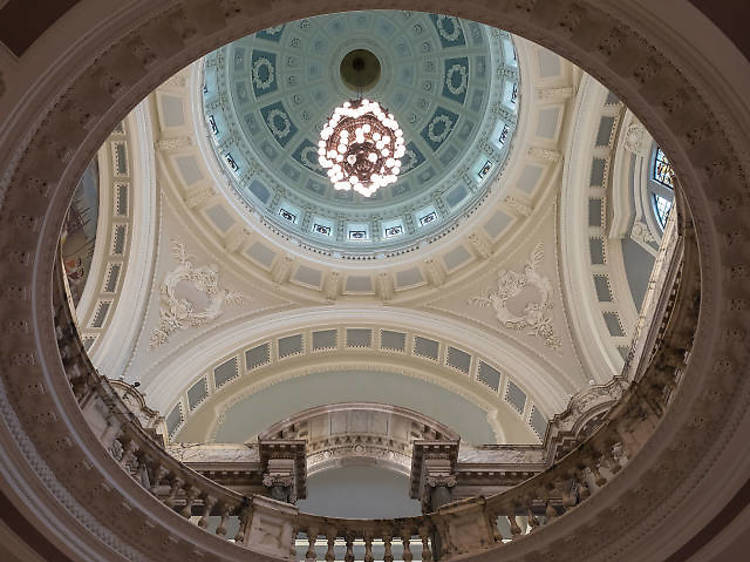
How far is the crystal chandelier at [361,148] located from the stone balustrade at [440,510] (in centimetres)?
971

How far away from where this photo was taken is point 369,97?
22062mm

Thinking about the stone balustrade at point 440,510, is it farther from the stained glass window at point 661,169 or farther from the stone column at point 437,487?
the stained glass window at point 661,169

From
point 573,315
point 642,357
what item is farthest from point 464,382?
point 642,357

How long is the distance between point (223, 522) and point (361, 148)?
1115 centimetres

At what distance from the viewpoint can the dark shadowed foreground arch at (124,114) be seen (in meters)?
6.55

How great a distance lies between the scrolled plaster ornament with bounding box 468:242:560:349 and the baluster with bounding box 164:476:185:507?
9881mm

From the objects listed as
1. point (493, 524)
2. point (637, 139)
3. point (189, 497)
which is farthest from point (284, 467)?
point (637, 139)

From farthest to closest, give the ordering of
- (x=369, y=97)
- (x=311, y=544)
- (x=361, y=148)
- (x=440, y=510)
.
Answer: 1. (x=369, y=97)
2. (x=361, y=148)
3. (x=440, y=510)
4. (x=311, y=544)

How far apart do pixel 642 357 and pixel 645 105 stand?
209 inches

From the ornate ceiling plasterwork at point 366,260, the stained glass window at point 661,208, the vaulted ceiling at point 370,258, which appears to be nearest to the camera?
the stained glass window at point 661,208

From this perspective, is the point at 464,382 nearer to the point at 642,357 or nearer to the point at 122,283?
the point at 642,357

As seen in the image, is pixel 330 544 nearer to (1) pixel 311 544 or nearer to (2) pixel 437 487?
(1) pixel 311 544

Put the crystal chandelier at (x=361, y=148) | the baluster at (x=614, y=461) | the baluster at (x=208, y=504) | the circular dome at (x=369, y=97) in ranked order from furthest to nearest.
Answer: the circular dome at (x=369, y=97) → the crystal chandelier at (x=361, y=148) → the baluster at (x=208, y=504) → the baluster at (x=614, y=461)

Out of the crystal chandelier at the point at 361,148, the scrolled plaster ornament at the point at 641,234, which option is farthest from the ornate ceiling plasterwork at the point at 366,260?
the scrolled plaster ornament at the point at 641,234
